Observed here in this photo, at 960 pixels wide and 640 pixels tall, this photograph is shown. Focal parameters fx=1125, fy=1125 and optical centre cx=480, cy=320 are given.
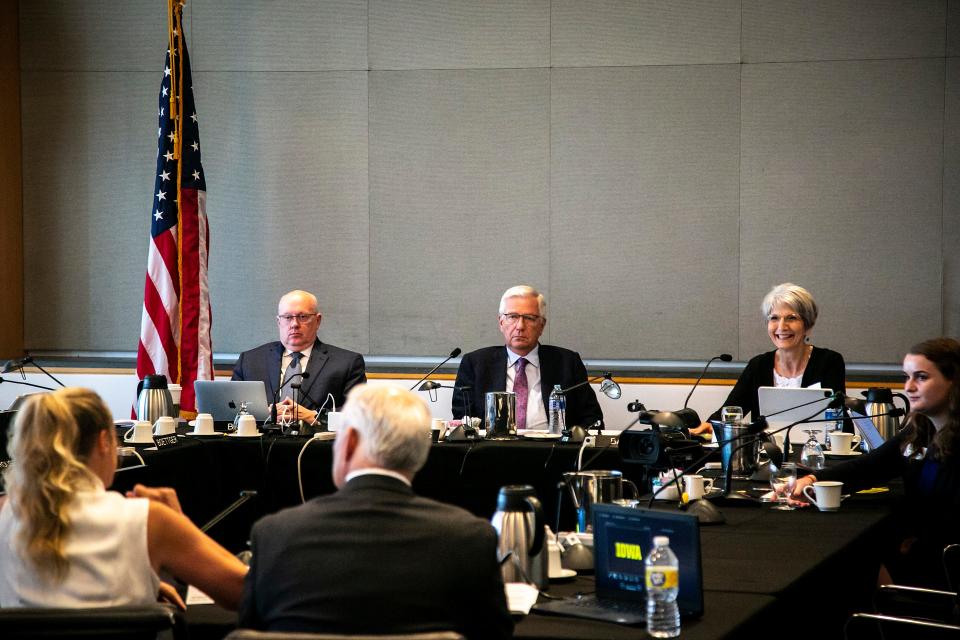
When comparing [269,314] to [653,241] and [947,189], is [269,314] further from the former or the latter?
[947,189]

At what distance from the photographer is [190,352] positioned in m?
6.46

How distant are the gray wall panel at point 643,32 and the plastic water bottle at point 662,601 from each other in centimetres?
509

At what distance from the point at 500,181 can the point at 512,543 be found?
471 cm

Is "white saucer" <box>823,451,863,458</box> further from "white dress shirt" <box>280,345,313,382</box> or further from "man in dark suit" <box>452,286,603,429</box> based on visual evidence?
"white dress shirt" <box>280,345,313,382</box>

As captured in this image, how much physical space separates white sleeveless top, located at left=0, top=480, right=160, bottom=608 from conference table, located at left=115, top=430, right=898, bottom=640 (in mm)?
193

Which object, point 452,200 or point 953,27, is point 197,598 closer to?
point 452,200

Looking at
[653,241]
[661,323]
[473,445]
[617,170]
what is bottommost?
[473,445]

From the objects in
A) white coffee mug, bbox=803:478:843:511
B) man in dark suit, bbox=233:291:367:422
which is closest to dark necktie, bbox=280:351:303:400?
man in dark suit, bbox=233:291:367:422

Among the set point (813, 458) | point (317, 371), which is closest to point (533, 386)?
point (317, 371)

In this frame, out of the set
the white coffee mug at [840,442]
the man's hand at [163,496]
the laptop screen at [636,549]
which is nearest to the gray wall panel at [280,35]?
the white coffee mug at [840,442]

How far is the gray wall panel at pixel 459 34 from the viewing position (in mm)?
6887

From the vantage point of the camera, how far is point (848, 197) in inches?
260

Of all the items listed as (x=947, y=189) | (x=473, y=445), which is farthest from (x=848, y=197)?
(x=473, y=445)

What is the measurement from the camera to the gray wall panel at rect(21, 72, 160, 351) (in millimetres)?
7195
